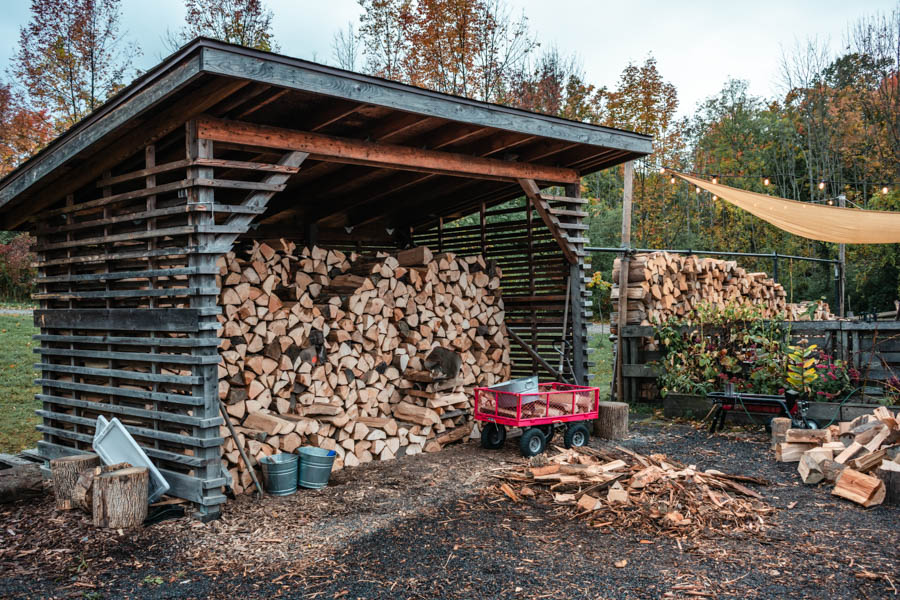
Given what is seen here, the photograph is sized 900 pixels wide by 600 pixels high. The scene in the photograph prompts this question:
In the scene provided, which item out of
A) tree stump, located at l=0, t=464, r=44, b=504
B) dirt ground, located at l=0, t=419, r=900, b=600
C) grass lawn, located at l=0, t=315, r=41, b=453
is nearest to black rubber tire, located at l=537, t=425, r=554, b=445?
dirt ground, located at l=0, t=419, r=900, b=600

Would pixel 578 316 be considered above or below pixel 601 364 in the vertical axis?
above

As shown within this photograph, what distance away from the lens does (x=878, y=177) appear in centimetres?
1886

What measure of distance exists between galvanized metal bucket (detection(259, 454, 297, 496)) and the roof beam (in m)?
2.40

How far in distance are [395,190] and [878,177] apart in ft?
56.2

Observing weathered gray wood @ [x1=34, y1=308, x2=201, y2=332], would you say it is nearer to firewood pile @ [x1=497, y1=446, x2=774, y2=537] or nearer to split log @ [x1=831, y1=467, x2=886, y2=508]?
firewood pile @ [x1=497, y1=446, x2=774, y2=537]

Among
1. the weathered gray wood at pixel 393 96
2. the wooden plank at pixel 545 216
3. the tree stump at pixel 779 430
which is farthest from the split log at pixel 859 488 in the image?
the weathered gray wood at pixel 393 96

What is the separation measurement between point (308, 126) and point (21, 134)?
9679mm

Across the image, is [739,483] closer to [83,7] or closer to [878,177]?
[83,7]

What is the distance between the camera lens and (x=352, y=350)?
6.29m

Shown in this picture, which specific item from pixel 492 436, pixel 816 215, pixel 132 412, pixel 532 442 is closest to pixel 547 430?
pixel 532 442

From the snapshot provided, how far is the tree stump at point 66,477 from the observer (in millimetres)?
4723

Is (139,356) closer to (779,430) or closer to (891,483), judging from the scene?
(891,483)

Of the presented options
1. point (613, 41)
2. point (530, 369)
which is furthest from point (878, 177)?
point (530, 369)

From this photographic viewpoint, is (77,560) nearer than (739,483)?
Yes
